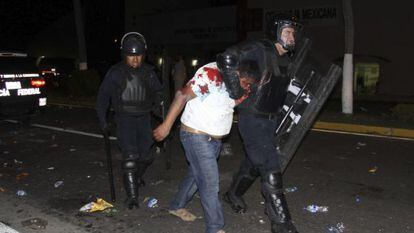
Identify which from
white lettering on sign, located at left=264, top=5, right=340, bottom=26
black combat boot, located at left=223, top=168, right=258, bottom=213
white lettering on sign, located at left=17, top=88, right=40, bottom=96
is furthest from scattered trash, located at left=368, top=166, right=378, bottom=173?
white lettering on sign, located at left=264, top=5, right=340, bottom=26

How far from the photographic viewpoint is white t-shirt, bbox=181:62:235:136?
12.6ft

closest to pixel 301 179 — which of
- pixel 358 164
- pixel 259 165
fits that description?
pixel 358 164

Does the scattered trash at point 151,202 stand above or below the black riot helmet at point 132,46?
below

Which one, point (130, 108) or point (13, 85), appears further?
point (13, 85)

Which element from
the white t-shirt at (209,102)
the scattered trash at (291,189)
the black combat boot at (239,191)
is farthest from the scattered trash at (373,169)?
the white t-shirt at (209,102)

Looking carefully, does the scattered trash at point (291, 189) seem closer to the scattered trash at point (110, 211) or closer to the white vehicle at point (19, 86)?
A: the scattered trash at point (110, 211)

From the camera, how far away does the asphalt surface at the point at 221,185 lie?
15.5ft

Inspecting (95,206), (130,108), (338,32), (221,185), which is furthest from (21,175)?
(338,32)

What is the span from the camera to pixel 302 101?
4.80 metres

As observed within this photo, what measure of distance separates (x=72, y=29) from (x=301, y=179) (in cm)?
3473

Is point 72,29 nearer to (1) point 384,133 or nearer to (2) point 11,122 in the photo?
(2) point 11,122

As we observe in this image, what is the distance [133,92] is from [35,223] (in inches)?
64.8

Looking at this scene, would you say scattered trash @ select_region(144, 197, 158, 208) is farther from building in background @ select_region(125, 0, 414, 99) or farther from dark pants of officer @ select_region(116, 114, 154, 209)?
building in background @ select_region(125, 0, 414, 99)

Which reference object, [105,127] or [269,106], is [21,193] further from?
[269,106]
